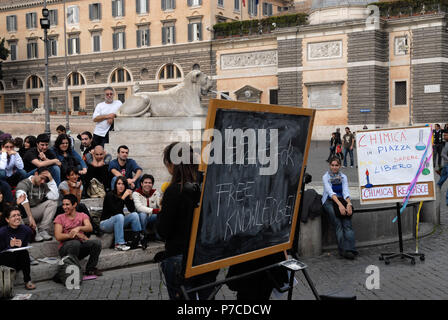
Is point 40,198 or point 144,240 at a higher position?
point 40,198

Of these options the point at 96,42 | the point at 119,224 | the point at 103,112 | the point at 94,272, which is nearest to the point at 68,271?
the point at 94,272

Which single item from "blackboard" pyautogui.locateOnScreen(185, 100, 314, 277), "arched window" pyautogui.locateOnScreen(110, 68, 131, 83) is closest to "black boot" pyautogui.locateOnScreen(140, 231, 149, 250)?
"blackboard" pyautogui.locateOnScreen(185, 100, 314, 277)

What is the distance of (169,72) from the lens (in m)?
48.4

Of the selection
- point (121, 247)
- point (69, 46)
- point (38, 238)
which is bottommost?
point (121, 247)

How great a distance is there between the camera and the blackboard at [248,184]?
3596mm

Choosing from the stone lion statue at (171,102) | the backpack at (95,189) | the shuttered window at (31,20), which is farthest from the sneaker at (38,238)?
the shuttered window at (31,20)

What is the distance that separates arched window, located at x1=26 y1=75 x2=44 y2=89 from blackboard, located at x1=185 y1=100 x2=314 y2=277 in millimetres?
54757

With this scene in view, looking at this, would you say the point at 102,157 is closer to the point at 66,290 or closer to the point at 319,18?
the point at 66,290

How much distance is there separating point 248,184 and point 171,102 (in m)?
7.47

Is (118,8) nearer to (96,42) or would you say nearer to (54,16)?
(96,42)

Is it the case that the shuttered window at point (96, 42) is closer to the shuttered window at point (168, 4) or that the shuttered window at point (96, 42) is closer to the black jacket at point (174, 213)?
the shuttered window at point (168, 4)

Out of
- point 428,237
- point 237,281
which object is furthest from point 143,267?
point 428,237

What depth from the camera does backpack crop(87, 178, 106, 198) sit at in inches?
348

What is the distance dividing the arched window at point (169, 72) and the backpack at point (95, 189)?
39870mm
